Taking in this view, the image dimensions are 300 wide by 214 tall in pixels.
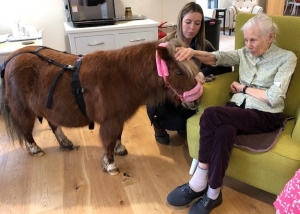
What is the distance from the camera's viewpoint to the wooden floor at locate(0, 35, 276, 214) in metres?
1.66

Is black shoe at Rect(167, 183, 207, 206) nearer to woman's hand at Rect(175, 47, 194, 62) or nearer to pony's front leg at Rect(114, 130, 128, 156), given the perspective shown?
pony's front leg at Rect(114, 130, 128, 156)

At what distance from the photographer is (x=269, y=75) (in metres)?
1.59

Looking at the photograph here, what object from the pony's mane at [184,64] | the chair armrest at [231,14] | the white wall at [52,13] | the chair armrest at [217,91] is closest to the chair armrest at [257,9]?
the chair armrest at [231,14]

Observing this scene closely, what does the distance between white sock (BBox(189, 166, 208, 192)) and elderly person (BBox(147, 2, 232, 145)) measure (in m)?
0.55

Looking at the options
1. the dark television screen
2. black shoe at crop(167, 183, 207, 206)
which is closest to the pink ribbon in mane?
black shoe at crop(167, 183, 207, 206)

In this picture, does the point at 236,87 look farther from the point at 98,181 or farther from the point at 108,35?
the point at 108,35

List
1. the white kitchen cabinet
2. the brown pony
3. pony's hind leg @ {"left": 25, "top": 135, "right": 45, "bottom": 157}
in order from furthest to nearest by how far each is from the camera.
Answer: the white kitchen cabinet, pony's hind leg @ {"left": 25, "top": 135, "right": 45, "bottom": 157}, the brown pony

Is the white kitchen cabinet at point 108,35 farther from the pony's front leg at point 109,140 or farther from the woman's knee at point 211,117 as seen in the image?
the woman's knee at point 211,117

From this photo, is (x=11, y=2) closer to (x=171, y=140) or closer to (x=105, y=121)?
(x=105, y=121)

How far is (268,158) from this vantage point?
4.52 ft

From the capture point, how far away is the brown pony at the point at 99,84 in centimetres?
158

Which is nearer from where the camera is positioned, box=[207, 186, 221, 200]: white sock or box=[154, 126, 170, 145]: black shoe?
box=[207, 186, 221, 200]: white sock

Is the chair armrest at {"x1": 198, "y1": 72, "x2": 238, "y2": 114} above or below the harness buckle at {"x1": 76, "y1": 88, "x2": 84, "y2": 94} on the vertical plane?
below

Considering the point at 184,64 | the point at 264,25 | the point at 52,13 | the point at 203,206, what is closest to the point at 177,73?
the point at 184,64
